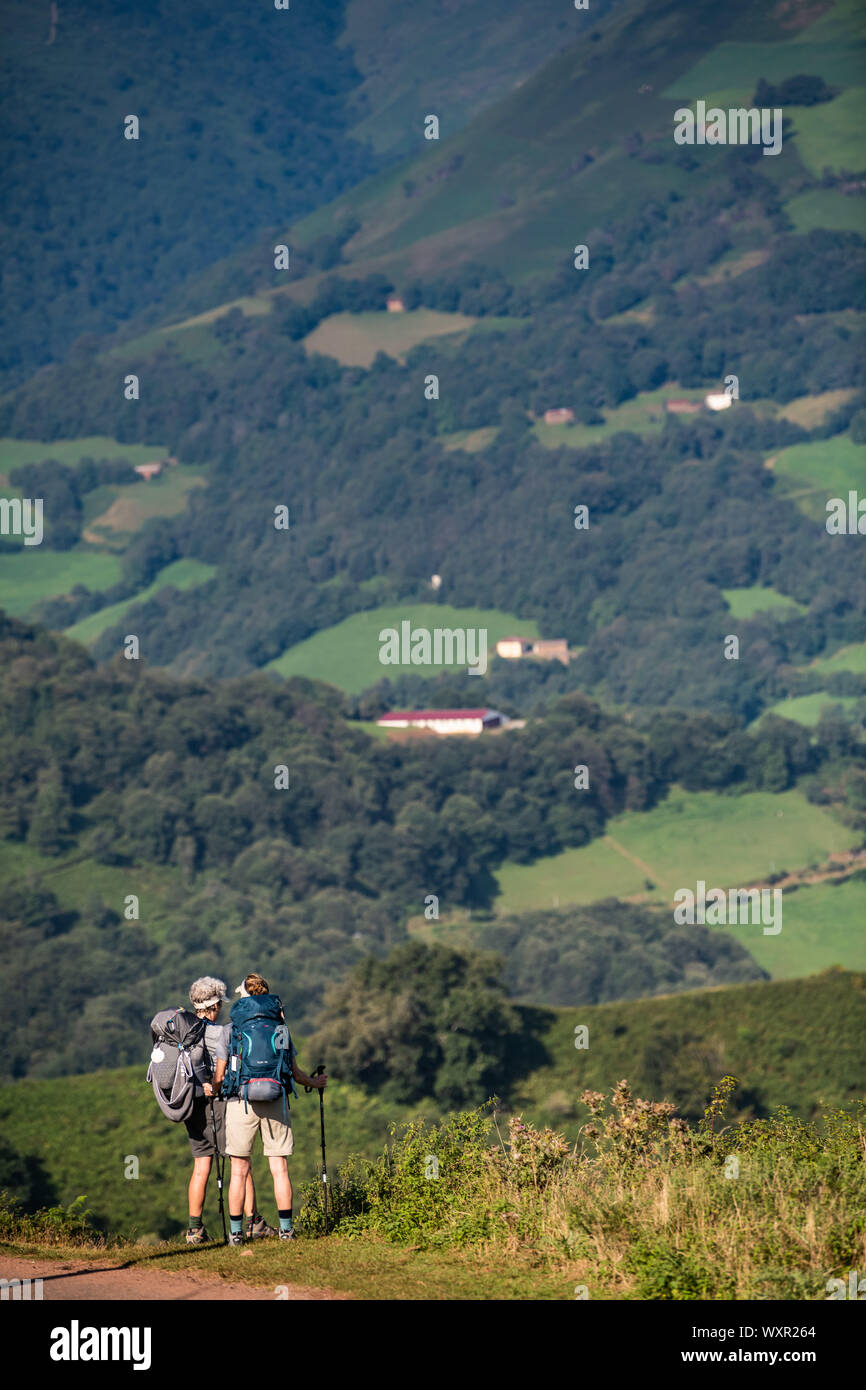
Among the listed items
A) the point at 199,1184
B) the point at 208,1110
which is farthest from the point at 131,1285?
the point at 208,1110

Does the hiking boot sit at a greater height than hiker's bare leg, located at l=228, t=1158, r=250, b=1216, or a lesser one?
lesser

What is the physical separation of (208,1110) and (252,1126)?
61cm

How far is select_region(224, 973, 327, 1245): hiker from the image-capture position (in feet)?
37.8

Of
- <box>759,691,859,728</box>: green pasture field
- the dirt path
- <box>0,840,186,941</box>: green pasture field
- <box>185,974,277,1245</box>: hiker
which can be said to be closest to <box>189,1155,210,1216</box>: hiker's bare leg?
<box>185,974,277,1245</box>: hiker

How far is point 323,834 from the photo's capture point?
12712 cm

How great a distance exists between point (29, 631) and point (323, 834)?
86.3 ft

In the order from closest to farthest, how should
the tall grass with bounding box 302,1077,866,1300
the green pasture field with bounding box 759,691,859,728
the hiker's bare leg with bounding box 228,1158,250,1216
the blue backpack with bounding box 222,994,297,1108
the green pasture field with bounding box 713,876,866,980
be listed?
the tall grass with bounding box 302,1077,866,1300 → the blue backpack with bounding box 222,994,297,1108 → the hiker's bare leg with bounding box 228,1158,250,1216 → the green pasture field with bounding box 713,876,866,980 → the green pasture field with bounding box 759,691,859,728

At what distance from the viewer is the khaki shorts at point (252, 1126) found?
11.7 metres

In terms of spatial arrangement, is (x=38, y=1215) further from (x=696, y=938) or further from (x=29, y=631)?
(x=29, y=631)

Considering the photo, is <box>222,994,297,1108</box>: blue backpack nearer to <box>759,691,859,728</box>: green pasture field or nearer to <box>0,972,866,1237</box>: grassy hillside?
<box>0,972,866,1237</box>: grassy hillside

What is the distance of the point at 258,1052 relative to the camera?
11.5 m

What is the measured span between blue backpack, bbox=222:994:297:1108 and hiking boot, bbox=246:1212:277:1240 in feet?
3.15
